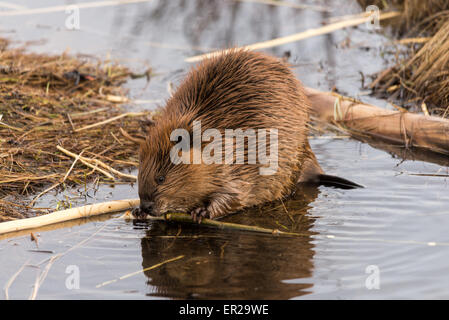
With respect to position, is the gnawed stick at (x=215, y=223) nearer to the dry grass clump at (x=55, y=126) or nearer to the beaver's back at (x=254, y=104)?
the beaver's back at (x=254, y=104)

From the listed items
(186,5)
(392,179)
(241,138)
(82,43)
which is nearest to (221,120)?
(241,138)

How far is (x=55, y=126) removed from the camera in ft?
17.7

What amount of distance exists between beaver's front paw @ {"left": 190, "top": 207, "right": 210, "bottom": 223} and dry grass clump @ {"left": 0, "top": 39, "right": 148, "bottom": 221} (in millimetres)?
837

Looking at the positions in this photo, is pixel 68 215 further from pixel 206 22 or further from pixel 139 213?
pixel 206 22

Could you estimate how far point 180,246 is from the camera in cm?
382

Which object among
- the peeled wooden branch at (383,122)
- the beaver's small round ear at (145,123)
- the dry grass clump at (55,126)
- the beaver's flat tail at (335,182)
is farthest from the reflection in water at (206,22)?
the beaver's flat tail at (335,182)

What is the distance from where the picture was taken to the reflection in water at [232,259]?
3.26 meters

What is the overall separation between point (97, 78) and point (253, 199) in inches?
110

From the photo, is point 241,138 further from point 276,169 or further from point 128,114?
point 128,114

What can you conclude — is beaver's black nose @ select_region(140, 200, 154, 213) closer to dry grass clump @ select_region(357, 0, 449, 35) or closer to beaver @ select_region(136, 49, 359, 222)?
beaver @ select_region(136, 49, 359, 222)

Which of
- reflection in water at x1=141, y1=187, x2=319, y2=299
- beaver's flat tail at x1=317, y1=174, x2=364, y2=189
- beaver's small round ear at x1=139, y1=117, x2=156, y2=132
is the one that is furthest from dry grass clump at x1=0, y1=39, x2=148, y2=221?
beaver's flat tail at x1=317, y1=174, x2=364, y2=189

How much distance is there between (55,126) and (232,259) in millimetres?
2351

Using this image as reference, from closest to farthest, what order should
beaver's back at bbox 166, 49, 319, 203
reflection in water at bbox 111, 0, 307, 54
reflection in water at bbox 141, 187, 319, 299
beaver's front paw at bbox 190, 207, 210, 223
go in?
reflection in water at bbox 141, 187, 319, 299 < beaver's front paw at bbox 190, 207, 210, 223 < beaver's back at bbox 166, 49, 319, 203 < reflection in water at bbox 111, 0, 307, 54

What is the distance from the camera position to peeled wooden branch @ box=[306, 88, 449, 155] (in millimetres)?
5211
